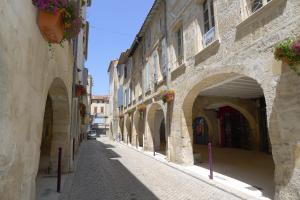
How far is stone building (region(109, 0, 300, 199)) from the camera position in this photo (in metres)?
4.79

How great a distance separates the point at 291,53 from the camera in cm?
420

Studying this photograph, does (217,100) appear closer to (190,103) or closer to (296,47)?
(190,103)

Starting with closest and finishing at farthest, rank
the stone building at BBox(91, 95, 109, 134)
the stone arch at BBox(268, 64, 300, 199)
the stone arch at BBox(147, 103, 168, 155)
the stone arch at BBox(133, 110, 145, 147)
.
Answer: the stone arch at BBox(268, 64, 300, 199) → the stone arch at BBox(147, 103, 168, 155) → the stone arch at BBox(133, 110, 145, 147) → the stone building at BBox(91, 95, 109, 134)

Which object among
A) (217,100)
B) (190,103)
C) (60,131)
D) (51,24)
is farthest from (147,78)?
(51,24)

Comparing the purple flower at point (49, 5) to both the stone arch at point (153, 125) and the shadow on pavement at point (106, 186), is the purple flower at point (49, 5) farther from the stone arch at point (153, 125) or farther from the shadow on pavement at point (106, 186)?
the stone arch at point (153, 125)

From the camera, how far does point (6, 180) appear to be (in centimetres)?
270

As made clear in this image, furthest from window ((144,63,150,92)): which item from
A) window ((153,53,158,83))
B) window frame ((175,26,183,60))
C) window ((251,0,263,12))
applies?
window ((251,0,263,12))

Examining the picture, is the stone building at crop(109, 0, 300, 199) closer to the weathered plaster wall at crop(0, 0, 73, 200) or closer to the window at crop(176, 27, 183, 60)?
the window at crop(176, 27, 183, 60)

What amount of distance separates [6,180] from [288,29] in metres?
5.35

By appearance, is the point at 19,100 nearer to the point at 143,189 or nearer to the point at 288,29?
the point at 143,189

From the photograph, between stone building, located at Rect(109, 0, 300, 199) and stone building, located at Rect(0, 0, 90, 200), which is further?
stone building, located at Rect(109, 0, 300, 199)

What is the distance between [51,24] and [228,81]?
20.7 feet

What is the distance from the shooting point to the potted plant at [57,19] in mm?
3383

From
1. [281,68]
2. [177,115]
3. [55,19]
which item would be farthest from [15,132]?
[177,115]
